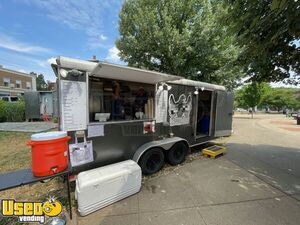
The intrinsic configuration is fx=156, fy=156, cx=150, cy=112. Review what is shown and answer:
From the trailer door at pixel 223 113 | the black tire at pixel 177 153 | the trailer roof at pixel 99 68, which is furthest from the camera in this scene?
the trailer door at pixel 223 113

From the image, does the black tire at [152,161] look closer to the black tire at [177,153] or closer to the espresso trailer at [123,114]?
the espresso trailer at [123,114]

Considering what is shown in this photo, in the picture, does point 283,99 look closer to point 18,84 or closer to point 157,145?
point 157,145

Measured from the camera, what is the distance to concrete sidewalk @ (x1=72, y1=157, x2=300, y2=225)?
2441mm

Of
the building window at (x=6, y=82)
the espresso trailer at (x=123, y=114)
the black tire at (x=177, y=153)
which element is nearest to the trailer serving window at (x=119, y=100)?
the espresso trailer at (x=123, y=114)

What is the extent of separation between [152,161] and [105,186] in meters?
1.62

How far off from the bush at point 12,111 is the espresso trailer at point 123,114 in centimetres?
1350

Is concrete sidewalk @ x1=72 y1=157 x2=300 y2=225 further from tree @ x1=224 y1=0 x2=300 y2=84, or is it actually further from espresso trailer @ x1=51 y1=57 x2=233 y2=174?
tree @ x1=224 y1=0 x2=300 y2=84

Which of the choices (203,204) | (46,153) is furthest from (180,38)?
(46,153)

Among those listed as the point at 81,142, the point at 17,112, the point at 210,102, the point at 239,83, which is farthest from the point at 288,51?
the point at 17,112

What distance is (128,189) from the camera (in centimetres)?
301

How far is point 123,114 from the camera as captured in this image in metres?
3.79

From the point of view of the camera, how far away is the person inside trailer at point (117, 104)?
3646 millimetres

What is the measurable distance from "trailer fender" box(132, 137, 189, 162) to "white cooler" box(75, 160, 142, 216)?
0.48 meters

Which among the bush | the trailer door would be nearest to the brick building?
the bush
